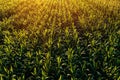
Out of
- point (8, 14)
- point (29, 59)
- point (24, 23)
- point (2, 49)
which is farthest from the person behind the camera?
point (8, 14)

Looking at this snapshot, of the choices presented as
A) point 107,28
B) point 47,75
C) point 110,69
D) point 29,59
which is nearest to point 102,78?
point 110,69

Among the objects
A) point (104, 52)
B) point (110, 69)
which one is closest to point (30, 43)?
point (104, 52)

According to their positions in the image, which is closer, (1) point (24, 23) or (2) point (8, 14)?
(1) point (24, 23)

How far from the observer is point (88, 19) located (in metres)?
9.45

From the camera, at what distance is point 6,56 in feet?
20.3

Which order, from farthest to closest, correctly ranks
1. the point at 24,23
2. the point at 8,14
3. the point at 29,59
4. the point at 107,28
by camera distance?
the point at 8,14 < the point at 24,23 < the point at 107,28 < the point at 29,59

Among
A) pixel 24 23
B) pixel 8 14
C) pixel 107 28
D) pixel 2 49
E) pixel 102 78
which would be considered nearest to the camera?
pixel 102 78

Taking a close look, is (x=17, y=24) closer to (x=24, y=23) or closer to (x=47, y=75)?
(x=24, y=23)

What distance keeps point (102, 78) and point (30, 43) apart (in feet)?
8.70

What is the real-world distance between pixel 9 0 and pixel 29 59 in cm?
936

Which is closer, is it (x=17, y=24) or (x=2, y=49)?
(x=2, y=49)

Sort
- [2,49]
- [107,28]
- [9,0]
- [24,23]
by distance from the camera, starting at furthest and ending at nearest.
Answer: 1. [9,0]
2. [24,23]
3. [107,28]
4. [2,49]

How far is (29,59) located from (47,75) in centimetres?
93

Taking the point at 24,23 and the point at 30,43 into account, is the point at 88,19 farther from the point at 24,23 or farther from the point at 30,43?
the point at 30,43
